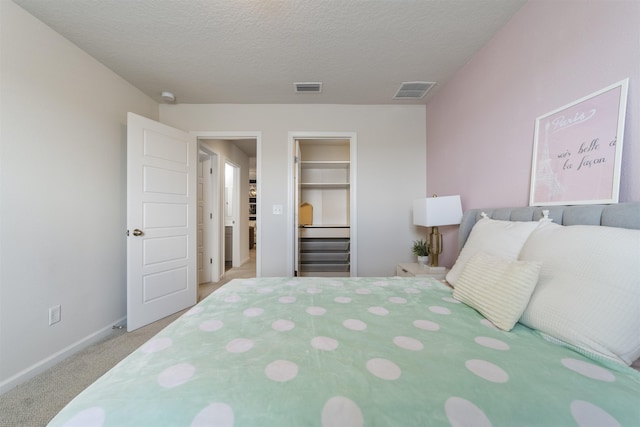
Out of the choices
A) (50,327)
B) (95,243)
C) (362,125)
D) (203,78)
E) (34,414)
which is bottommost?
(34,414)

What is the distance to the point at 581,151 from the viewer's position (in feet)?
3.66

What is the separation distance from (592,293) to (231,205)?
478cm

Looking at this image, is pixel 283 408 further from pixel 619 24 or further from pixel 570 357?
pixel 619 24

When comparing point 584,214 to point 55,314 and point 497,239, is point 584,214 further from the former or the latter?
point 55,314

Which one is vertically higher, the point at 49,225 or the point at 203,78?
the point at 203,78

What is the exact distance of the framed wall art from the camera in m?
1.00

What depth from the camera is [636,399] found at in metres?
0.54

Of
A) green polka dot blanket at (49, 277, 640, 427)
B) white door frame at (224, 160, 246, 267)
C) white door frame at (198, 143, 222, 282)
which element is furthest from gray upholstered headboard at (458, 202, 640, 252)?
white door frame at (224, 160, 246, 267)

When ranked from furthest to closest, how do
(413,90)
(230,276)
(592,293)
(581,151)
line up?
(230,276)
(413,90)
(581,151)
(592,293)

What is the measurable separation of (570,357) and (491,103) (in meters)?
1.77

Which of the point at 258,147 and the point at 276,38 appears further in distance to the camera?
the point at 258,147

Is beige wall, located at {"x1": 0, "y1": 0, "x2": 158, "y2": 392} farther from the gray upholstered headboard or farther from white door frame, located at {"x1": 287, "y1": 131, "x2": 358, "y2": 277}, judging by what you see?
the gray upholstered headboard

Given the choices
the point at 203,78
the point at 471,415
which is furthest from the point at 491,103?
the point at 203,78

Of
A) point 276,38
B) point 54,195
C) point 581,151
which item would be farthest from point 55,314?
point 581,151
